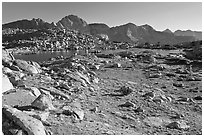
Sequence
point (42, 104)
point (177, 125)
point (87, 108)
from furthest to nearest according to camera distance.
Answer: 1. point (87, 108)
2. point (177, 125)
3. point (42, 104)

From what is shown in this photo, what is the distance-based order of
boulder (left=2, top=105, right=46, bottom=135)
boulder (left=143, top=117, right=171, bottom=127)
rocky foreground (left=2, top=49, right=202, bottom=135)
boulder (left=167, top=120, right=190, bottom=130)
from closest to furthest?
boulder (left=2, top=105, right=46, bottom=135)
rocky foreground (left=2, top=49, right=202, bottom=135)
boulder (left=167, top=120, right=190, bottom=130)
boulder (left=143, top=117, right=171, bottom=127)

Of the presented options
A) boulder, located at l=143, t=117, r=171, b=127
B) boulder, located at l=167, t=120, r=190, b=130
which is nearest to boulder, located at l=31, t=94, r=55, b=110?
boulder, located at l=143, t=117, r=171, b=127

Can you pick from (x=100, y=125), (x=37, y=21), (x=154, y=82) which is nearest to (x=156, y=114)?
(x=100, y=125)

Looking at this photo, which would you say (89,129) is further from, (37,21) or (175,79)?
(37,21)

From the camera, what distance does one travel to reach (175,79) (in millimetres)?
20531

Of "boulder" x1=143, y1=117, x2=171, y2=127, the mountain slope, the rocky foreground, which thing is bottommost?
"boulder" x1=143, y1=117, x2=171, y2=127

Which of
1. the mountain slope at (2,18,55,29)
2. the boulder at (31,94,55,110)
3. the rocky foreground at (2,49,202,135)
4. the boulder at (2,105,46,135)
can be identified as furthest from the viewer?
the mountain slope at (2,18,55,29)

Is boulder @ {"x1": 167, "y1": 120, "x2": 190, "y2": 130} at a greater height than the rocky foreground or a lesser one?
lesser

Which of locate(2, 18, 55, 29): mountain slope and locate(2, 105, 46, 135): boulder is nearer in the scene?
locate(2, 105, 46, 135): boulder

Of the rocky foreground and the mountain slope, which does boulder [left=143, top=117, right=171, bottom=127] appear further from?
the mountain slope

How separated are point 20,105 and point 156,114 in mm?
5391

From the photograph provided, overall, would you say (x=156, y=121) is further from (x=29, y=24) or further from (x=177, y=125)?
(x=29, y=24)

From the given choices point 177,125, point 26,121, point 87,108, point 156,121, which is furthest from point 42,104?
point 177,125

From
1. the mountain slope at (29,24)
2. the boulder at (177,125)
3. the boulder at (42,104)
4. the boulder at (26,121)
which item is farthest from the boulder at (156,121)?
the mountain slope at (29,24)
